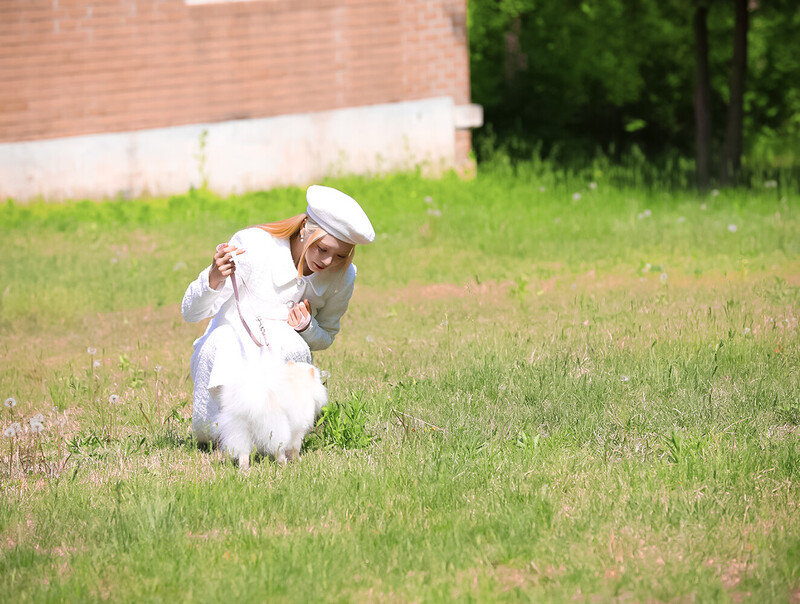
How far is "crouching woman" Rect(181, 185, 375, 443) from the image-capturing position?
4.93 metres

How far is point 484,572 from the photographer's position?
3895 millimetres

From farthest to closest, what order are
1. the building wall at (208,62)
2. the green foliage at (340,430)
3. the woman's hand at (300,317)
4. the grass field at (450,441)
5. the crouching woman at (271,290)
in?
the building wall at (208,62) < the green foliage at (340,430) < the woman's hand at (300,317) < the crouching woman at (271,290) < the grass field at (450,441)

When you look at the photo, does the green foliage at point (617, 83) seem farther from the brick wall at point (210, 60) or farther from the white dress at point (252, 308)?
the white dress at point (252, 308)

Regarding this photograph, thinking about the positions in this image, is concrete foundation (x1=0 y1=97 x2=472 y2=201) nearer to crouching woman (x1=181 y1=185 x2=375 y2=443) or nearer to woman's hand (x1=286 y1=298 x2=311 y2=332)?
crouching woman (x1=181 y1=185 x2=375 y2=443)

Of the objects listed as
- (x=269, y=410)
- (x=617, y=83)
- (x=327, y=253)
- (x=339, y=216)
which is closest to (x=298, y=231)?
(x=327, y=253)

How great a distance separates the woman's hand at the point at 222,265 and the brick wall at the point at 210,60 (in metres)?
9.50

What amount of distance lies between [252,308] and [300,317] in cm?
25

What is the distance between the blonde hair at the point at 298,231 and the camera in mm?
5004

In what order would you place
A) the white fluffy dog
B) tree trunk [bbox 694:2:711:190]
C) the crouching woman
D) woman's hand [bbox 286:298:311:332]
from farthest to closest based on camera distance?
1. tree trunk [bbox 694:2:711:190]
2. woman's hand [bbox 286:298:311:332]
3. the crouching woman
4. the white fluffy dog

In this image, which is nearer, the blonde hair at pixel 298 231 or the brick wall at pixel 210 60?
the blonde hair at pixel 298 231

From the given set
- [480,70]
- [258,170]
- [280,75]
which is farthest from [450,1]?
[480,70]

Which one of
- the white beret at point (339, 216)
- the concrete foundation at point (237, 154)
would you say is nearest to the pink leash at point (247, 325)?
the white beret at point (339, 216)

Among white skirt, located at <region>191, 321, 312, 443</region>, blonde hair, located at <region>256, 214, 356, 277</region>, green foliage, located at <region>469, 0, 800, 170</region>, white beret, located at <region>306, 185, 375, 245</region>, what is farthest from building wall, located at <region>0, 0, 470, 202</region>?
white beret, located at <region>306, 185, 375, 245</region>

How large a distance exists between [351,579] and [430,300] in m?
5.52
